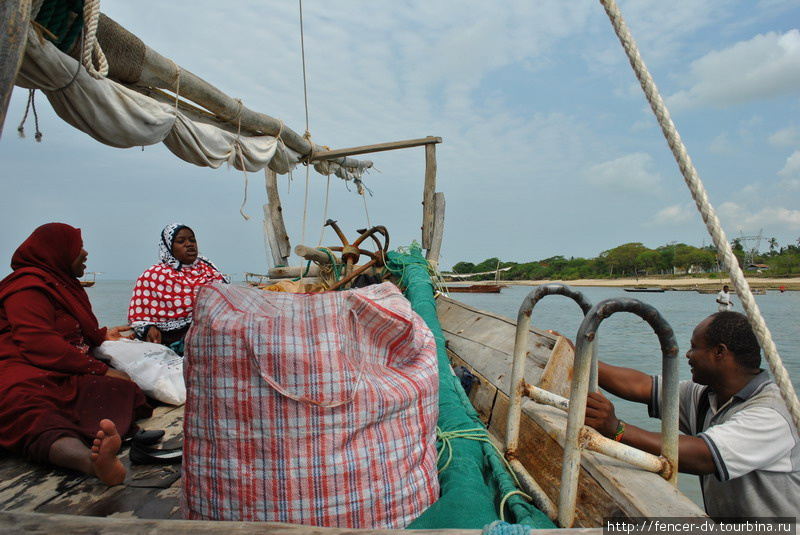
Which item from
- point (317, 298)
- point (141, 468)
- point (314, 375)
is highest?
point (317, 298)

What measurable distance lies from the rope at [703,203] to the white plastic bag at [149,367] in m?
2.61

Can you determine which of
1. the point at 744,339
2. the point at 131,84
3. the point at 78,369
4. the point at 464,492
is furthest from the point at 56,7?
the point at 744,339

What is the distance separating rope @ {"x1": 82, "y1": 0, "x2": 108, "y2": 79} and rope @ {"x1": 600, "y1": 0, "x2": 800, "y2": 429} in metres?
1.77

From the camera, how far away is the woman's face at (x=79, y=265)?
106 inches

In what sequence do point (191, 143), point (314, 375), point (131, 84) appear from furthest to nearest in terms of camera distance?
point (191, 143) < point (131, 84) < point (314, 375)

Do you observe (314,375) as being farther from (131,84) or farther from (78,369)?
(131,84)

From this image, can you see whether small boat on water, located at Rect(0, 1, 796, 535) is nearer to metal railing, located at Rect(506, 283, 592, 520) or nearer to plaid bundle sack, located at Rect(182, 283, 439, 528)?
metal railing, located at Rect(506, 283, 592, 520)

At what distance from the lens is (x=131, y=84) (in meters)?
2.59

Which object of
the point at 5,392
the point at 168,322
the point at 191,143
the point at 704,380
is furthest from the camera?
the point at 168,322

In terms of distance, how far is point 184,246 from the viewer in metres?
3.62

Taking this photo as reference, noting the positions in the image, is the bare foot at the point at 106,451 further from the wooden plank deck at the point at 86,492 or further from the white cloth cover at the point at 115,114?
the white cloth cover at the point at 115,114

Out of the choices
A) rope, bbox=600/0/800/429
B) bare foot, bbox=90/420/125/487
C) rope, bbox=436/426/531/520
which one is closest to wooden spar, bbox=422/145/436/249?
rope, bbox=436/426/531/520

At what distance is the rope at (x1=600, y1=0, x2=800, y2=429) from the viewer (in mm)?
980

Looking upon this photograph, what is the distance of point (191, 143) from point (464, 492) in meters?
2.65
